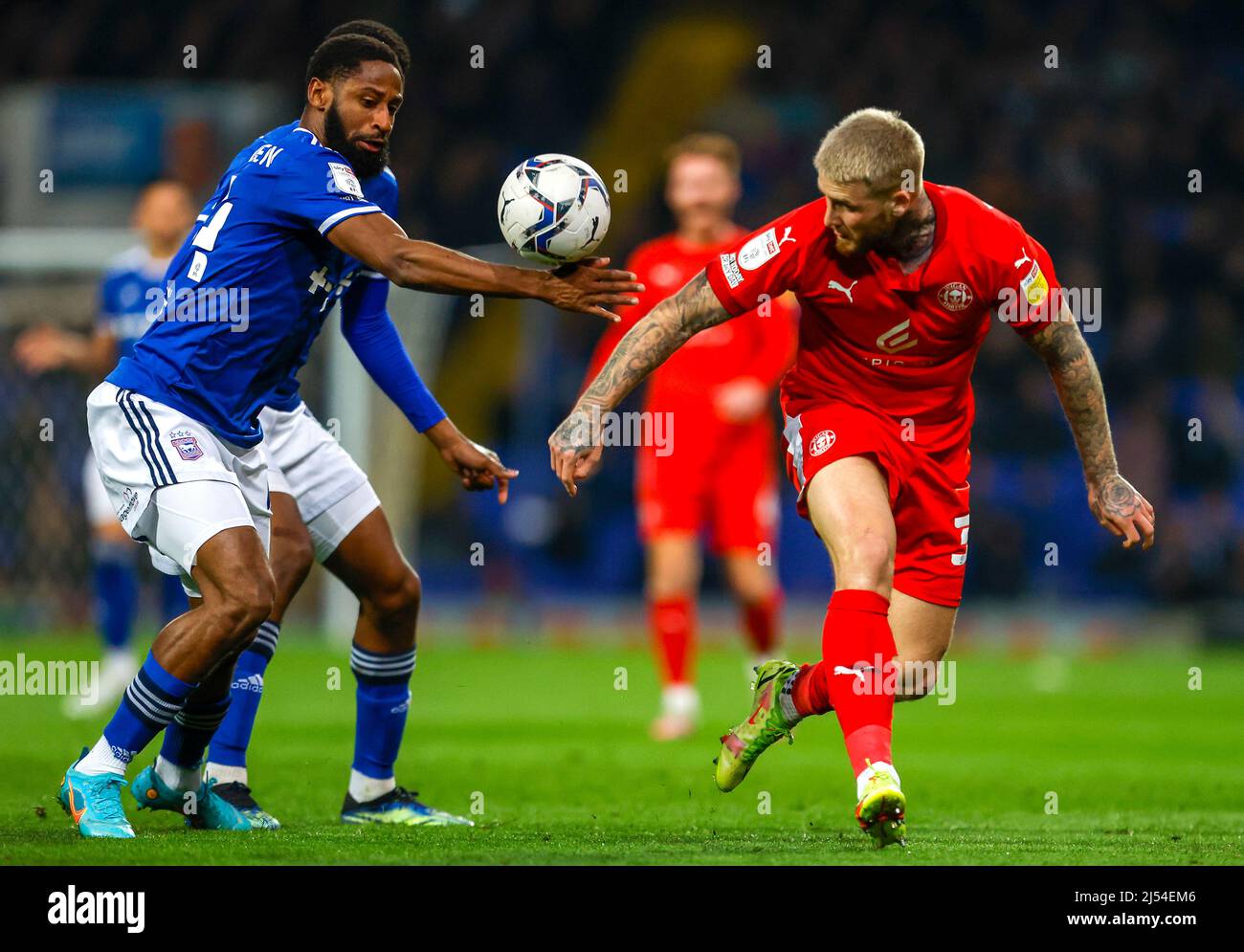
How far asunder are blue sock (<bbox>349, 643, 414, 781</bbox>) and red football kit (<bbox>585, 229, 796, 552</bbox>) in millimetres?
3901

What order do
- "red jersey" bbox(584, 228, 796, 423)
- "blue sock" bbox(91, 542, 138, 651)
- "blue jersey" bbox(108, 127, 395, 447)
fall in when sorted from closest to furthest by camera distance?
"blue jersey" bbox(108, 127, 395, 447)
"red jersey" bbox(584, 228, 796, 423)
"blue sock" bbox(91, 542, 138, 651)

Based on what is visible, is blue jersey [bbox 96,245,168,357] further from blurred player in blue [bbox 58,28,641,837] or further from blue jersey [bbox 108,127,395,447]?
blue jersey [bbox 108,127,395,447]

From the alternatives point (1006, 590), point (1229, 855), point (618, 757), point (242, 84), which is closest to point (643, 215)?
point (242, 84)

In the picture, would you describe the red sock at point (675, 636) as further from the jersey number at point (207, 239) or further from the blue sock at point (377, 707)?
the jersey number at point (207, 239)

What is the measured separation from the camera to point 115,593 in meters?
10.1

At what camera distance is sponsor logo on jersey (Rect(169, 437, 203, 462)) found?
5164mm

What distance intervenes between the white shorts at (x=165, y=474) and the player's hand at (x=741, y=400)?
15.5ft

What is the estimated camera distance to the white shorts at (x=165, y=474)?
5.12 m

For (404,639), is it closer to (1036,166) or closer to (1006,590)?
(1006,590)

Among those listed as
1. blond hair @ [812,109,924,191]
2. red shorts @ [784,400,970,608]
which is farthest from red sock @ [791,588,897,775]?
blond hair @ [812,109,924,191]

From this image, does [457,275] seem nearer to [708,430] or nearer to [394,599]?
[394,599]

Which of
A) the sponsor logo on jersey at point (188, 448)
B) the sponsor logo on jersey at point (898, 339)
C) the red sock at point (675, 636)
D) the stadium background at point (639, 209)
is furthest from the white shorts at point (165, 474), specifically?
the stadium background at point (639, 209)

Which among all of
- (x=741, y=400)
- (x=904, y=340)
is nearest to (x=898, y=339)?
(x=904, y=340)

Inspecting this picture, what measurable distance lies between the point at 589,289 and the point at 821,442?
3.02 ft
